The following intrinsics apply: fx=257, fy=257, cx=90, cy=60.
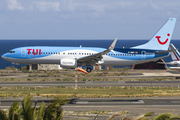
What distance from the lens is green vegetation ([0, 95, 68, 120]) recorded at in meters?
10.8

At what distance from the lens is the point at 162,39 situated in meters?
50.1

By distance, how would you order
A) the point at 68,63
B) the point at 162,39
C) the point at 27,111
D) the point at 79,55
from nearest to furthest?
the point at 27,111 < the point at 68,63 < the point at 79,55 < the point at 162,39

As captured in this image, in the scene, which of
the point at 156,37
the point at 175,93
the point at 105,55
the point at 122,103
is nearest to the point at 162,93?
the point at 175,93

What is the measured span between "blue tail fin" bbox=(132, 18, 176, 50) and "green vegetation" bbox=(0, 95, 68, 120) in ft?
133

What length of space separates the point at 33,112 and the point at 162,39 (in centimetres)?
4294

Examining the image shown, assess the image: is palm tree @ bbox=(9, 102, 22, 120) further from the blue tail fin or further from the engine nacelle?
the blue tail fin

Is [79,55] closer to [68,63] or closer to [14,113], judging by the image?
[68,63]

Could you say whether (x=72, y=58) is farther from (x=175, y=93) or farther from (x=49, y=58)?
(x=175, y=93)

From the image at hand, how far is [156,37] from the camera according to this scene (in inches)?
1988

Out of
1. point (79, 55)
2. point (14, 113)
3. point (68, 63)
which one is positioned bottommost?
point (14, 113)

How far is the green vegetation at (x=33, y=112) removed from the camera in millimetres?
10844

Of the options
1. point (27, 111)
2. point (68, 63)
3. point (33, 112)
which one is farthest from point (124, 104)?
point (68, 63)

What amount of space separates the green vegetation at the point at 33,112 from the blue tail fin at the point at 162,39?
133 ft

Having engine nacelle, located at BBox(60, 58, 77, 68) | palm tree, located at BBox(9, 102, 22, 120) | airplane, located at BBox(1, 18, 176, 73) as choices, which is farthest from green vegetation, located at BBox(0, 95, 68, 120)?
airplane, located at BBox(1, 18, 176, 73)
